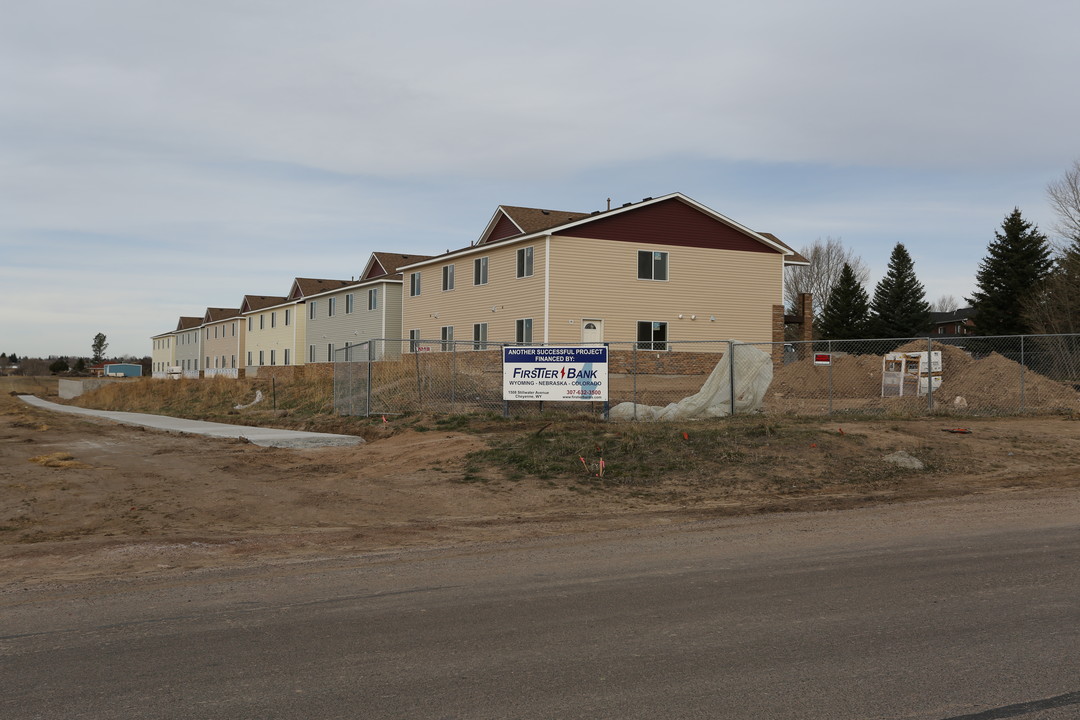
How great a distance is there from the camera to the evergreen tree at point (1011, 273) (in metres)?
55.5

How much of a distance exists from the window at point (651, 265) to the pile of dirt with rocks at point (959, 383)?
605 centimetres

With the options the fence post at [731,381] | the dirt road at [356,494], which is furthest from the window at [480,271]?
the dirt road at [356,494]

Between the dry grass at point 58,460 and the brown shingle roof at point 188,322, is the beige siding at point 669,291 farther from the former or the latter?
the brown shingle roof at point 188,322

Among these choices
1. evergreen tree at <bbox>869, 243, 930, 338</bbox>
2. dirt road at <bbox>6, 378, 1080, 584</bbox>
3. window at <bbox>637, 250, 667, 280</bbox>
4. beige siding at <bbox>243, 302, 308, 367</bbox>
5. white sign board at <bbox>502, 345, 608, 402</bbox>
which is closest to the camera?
dirt road at <bbox>6, 378, 1080, 584</bbox>

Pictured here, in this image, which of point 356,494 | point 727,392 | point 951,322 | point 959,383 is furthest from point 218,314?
point 951,322

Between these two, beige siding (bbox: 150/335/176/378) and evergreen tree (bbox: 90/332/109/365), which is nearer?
beige siding (bbox: 150/335/176/378)

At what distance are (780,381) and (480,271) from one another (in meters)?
13.0

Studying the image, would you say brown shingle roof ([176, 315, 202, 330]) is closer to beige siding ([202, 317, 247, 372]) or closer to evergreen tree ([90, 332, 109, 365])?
beige siding ([202, 317, 247, 372])

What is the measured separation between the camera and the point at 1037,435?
1739cm

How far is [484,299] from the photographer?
37.0 m

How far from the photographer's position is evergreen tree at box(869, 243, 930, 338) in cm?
6512

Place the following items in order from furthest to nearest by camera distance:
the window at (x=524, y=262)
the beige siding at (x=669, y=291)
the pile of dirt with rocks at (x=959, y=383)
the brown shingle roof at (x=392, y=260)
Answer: the brown shingle roof at (x=392, y=260) < the window at (x=524, y=262) < the beige siding at (x=669, y=291) < the pile of dirt with rocks at (x=959, y=383)

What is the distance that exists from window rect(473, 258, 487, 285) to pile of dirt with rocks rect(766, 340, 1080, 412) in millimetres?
12433

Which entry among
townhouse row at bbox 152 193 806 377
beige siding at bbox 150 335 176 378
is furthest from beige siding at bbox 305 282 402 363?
beige siding at bbox 150 335 176 378
